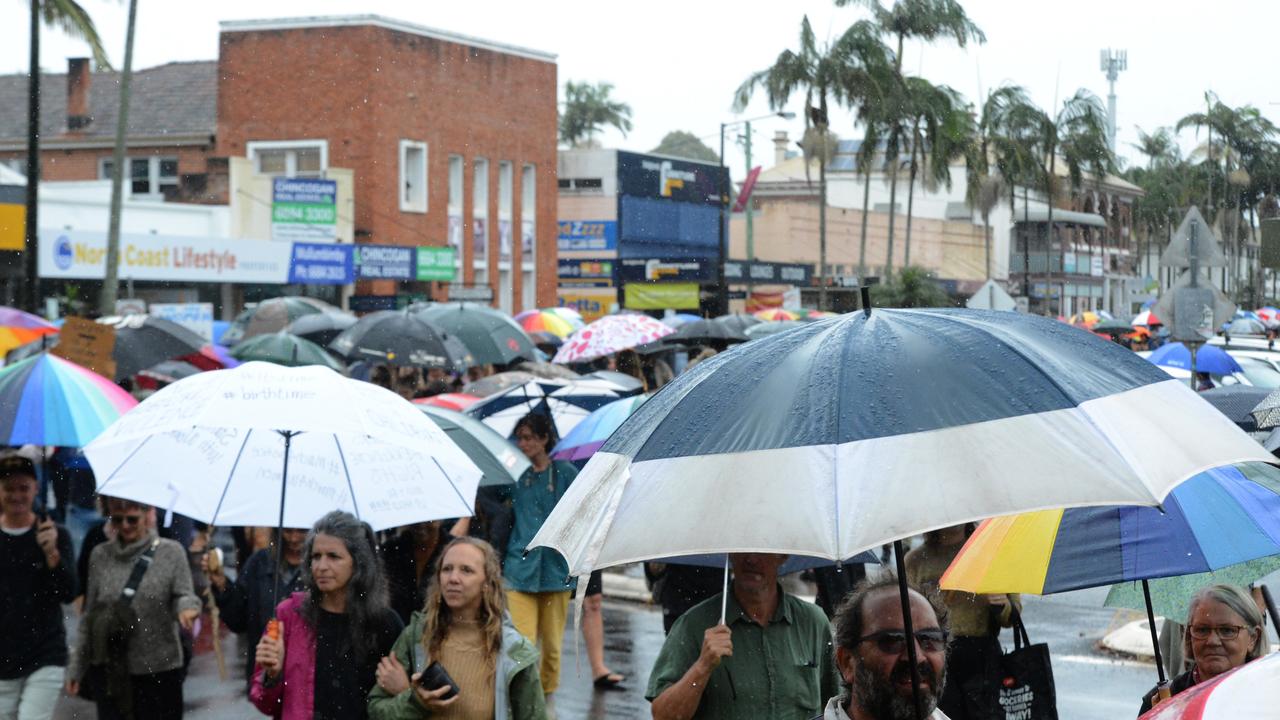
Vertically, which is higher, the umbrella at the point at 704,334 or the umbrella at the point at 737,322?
the umbrella at the point at 737,322

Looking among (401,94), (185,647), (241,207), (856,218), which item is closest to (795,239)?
(856,218)

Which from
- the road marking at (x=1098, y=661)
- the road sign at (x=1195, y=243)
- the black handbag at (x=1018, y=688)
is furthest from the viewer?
the road sign at (x=1195, y=243)

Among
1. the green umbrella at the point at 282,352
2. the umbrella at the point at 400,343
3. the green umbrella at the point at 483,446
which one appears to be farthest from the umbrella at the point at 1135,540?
the green umbrella at the point at 282,352

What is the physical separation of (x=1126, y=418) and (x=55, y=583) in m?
5.38

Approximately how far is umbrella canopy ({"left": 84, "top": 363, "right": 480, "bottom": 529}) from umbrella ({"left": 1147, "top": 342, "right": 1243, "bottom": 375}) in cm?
1384

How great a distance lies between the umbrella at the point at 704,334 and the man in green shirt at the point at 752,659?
59.2 ft

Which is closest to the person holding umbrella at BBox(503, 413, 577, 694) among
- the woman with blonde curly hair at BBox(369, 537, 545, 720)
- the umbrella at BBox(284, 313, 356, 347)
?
the woman with blonde curly hair at BBox(369, 537, 545, 720)

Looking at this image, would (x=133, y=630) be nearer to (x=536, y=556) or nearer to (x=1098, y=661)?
(x=536, y=556)

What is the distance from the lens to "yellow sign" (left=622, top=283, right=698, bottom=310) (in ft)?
144

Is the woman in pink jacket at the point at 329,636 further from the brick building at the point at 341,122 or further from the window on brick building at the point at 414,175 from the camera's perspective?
the window on brick building at the point at 414,175

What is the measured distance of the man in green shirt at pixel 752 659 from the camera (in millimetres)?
4695

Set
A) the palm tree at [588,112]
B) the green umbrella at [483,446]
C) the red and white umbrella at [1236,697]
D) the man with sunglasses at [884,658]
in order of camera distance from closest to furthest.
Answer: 1. the red and white umbrella at [1236,697]
2. the man with sunglasses at [884,658]
3. the green umbrella at [483,446]
4. the palm tree at [588,112]

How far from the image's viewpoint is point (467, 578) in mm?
5797

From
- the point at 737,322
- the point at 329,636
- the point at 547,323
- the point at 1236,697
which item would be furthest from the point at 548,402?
the point at 547,323
